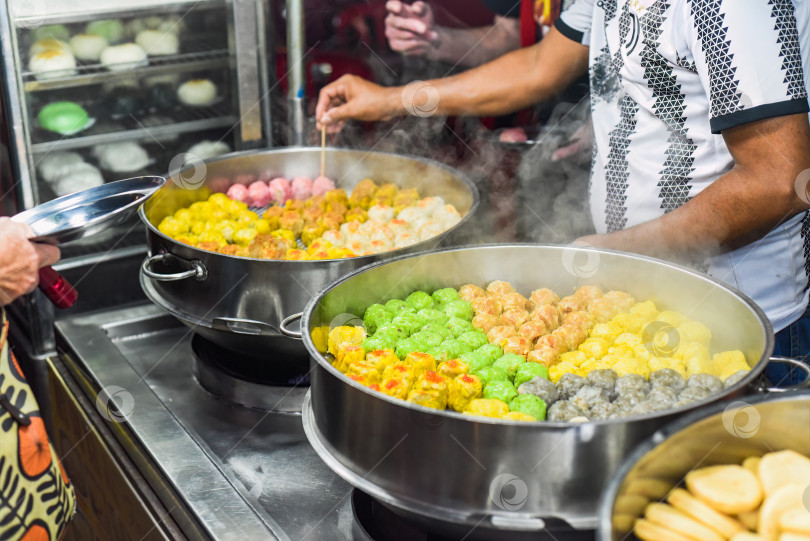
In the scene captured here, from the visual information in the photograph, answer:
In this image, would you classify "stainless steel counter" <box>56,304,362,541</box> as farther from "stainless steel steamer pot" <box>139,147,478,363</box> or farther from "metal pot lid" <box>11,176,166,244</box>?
"metal pot lid" <box>11,176,166,244</box>

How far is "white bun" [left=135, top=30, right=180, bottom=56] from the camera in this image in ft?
10.7

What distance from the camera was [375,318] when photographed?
177 centimetres

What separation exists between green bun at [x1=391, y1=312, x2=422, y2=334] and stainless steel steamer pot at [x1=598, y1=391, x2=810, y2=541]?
0.69m

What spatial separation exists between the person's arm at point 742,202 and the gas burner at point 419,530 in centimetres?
81

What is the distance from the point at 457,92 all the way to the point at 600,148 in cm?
70

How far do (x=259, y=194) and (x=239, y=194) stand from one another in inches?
2.6

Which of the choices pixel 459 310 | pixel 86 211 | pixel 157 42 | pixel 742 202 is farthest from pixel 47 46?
pixel 742 202

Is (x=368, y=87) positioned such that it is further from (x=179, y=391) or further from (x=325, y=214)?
(x=179, y=391)

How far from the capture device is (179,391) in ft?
7.16

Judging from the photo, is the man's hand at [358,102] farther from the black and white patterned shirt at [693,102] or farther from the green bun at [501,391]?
the green bun at [501,391]

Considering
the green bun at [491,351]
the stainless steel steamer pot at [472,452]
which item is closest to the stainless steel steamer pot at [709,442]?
the stainless steel steamer pot at [472,452]

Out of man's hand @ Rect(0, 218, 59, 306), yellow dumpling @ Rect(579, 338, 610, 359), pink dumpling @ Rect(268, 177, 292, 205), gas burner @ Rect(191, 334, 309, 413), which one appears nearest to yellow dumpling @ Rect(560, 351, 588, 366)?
yellow dumpling @ Rect(579, 338, 610, 359)

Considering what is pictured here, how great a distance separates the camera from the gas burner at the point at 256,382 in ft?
6.82

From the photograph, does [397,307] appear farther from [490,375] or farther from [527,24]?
[527,24]
